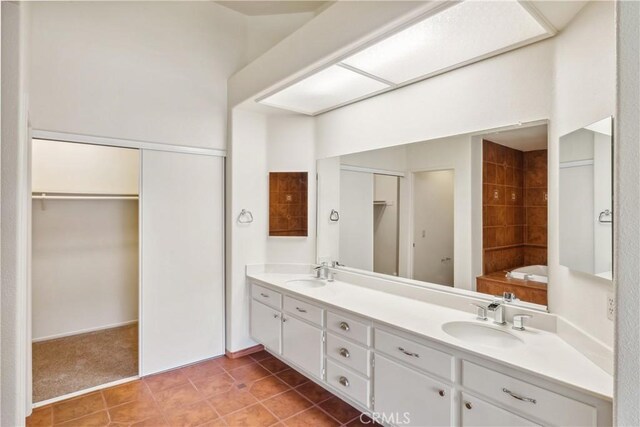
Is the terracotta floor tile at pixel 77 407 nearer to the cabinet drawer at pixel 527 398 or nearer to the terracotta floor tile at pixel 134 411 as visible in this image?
the terracotta floor tile at pixel 134 411

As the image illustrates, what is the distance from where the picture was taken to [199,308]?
3148 millimetres

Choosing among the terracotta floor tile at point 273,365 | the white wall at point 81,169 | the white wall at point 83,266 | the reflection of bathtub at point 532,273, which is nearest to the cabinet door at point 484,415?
the reflection of bathtub at point 532,273

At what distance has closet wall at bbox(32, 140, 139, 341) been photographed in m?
3.53

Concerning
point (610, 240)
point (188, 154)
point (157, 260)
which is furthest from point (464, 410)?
point (188, 154)

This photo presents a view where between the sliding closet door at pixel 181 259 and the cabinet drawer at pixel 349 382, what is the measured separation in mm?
1469

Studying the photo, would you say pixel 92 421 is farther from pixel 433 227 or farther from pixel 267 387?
pixel 433 227

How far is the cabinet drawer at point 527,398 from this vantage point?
4.02 feet

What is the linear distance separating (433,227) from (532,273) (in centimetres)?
71

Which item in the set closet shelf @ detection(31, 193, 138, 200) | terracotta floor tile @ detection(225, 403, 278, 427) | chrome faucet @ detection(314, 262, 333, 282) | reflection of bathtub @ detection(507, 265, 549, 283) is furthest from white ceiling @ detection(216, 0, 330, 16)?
terracotta floor tile @ detection(225, 403, 278, 427)

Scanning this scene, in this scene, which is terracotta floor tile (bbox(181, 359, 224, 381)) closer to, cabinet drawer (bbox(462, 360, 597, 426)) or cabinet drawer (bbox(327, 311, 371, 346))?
cabinet drawer (bbox(327, 311, 371, 346))

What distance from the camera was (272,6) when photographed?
326 centimetres

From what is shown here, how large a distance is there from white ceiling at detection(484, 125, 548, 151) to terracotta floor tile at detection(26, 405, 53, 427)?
140 inches

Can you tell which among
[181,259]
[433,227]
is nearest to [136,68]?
[181,259]

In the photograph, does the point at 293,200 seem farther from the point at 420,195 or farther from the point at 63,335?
the point at 63,335
